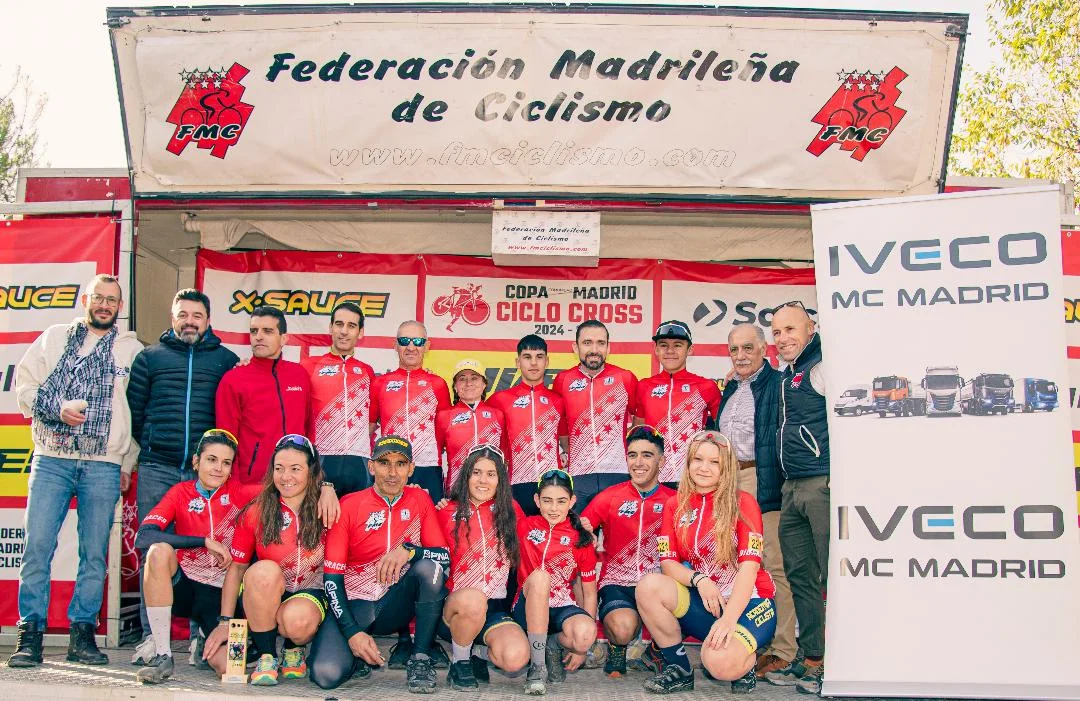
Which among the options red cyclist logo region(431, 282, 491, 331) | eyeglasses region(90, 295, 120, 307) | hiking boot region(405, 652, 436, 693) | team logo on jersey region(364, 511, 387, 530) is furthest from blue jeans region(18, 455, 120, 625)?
red cyclist logo region(431, 282, 491, 331)

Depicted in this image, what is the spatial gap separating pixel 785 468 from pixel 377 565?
7.72 feet

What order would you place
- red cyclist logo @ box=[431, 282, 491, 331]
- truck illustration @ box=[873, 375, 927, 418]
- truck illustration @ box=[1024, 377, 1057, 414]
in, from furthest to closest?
red cyclist logo @ box=[431, 282, 491, 331], truck illustration @ box=[873, 375, 927, 418], truck illustration @ box=[1024, 377, 1057, 414]

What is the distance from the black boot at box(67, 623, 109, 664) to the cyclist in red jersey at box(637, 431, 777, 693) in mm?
3031

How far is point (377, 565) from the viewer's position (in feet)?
16.4

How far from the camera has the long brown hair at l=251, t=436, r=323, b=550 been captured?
15.8ft

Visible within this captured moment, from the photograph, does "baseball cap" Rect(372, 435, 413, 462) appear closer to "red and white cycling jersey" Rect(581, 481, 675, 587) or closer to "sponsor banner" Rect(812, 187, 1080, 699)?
"red and white cycling jersey" Rect(581, 481, 675, 587)

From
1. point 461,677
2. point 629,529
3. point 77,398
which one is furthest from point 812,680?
point 77,398

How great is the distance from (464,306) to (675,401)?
2025 mm

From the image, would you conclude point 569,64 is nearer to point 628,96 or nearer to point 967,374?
point 628,96

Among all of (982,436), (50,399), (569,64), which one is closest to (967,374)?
(982,436)

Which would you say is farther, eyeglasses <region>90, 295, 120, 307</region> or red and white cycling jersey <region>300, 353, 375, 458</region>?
red and white cycling jersey <region>300, 353, 375, 458</region>

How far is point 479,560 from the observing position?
4.96 m

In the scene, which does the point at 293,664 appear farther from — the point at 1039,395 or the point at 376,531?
the point at 1039,395

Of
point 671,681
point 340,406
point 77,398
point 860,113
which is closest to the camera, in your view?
point 671,681
